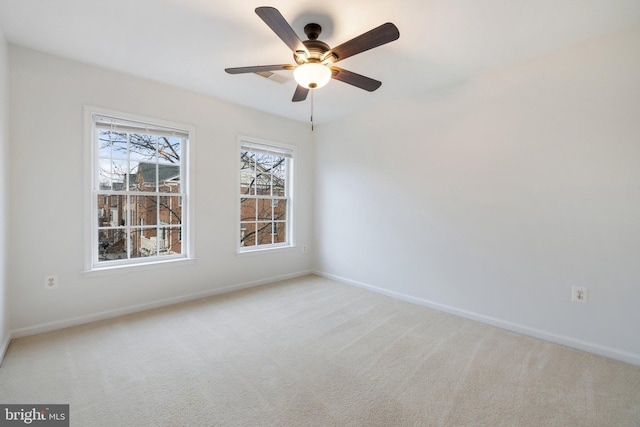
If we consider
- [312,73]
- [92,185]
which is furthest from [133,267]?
[312,73]

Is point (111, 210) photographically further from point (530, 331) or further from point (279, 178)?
point (530, 331)

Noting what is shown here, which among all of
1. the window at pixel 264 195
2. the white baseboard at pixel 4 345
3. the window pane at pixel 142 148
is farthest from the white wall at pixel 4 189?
the window at pixel 264 195

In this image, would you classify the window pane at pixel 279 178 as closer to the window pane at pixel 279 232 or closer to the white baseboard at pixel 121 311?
the window pane at pixel 279 232

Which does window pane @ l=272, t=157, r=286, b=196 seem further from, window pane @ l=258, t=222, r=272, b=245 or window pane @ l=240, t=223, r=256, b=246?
window pane @ l=240, t=223, r=256, b=246

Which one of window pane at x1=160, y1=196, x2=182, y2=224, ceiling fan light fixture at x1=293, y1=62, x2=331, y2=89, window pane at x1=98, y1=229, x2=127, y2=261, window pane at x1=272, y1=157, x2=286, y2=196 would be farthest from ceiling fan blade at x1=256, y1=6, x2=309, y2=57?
window pane at x1=98, y1=229, x2=127, y2=261

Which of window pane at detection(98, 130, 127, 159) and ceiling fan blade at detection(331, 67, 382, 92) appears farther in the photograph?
window pane at detection(98, 130, 127, 159)

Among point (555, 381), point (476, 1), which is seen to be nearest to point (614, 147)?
point (476, 1)

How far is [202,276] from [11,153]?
2.07 meters

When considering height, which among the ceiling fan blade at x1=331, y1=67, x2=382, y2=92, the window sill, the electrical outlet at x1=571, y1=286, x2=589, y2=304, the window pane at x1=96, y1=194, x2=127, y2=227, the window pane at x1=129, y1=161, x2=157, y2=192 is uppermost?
the ceiling fan blade at x1=331, y1=67, x2=382, y2=92

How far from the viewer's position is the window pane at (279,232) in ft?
14.5

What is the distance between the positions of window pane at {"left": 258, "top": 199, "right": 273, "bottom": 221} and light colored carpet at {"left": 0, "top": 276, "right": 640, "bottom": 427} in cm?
164

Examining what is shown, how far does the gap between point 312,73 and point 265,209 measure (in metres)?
2.54

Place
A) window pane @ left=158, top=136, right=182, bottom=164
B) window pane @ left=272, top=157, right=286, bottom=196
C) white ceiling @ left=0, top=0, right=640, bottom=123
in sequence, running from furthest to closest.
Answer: window pane @ left=272, top=157, right=286, bottom=196 < window pane @ left=158, top=136, right=182, bottom=164 < white ceiling @ left=0, top=0, right=640, bottom=123

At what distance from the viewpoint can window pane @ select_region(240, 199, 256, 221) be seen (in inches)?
157
